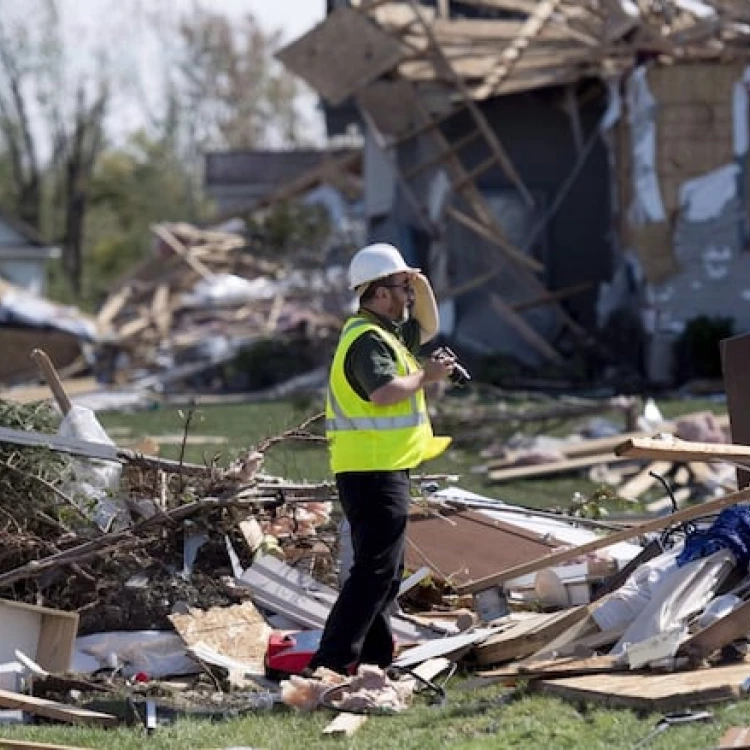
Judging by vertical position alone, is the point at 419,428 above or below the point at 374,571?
above

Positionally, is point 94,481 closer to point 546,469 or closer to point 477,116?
point 546,469

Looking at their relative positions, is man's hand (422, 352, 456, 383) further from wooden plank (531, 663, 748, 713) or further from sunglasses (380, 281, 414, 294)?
wooden plank (531, 663, 748, 713)

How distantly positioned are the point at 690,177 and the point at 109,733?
55.4 ft

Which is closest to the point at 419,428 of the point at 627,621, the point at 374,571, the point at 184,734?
the point at 374,571

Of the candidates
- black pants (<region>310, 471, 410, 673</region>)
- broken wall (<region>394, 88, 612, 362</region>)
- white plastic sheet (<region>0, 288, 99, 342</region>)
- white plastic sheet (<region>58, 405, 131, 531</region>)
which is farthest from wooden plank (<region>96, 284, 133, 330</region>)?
black pants (<region>310, 471, 410, 673</region>)

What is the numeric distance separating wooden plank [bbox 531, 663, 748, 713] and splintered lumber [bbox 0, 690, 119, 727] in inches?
68.5

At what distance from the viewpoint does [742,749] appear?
6.15 m

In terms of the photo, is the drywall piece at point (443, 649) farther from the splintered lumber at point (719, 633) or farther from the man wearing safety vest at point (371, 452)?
the splintered lumber at point (719, 633)

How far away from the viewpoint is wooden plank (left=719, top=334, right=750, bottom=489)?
9.57 m

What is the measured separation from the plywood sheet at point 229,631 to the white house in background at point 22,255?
4810 cm

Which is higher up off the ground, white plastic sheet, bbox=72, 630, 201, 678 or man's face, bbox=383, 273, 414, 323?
man's face, bbox=383, 273, 414, 323

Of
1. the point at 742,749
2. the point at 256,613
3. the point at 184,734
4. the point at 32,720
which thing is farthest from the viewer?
the point at 256,613

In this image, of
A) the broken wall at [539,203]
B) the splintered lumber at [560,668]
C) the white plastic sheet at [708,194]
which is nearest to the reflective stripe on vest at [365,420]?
the splintered lumber at [560,668]

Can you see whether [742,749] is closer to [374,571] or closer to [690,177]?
[374,571]
